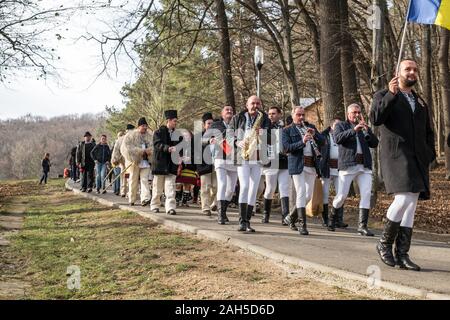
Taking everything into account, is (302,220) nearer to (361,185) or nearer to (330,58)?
(361,185)

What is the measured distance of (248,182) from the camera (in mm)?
9672

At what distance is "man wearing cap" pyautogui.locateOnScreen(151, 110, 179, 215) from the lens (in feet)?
40.8

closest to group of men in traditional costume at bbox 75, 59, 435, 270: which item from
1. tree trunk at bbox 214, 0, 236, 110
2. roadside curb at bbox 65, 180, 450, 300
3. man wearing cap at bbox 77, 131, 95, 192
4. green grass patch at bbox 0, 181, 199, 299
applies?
roadside curb at bbox 65, 180, 450, 300

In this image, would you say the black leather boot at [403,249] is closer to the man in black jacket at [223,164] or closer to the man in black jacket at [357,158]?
the man in black jacket at [357,158]

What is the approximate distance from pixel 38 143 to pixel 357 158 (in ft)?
408

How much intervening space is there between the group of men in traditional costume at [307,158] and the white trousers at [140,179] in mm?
30

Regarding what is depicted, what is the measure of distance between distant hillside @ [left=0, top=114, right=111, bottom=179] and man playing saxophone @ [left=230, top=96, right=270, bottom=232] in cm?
8129

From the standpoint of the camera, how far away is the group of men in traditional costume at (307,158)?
21.7 feet

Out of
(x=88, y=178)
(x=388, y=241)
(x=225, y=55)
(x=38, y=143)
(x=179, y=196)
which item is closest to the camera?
(x=388, y=241)

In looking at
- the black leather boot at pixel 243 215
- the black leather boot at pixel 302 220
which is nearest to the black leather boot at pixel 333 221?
the black leather boot at pixel 302 220

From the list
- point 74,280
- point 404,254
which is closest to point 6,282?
point 74,280

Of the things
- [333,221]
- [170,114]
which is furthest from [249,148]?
[170,114]

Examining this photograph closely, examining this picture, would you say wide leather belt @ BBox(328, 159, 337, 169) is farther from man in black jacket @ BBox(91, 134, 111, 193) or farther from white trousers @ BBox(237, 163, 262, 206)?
man in black jacket @ BBox(91, 134, 111, 193)
